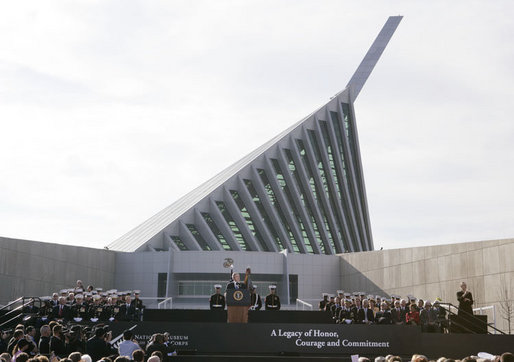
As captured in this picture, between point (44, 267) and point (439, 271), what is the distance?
2075 cm

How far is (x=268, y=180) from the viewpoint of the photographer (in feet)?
179

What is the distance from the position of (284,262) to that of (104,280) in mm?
12034

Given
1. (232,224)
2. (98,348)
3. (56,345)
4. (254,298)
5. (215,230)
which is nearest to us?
(56,345)

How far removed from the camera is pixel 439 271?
1289 inches

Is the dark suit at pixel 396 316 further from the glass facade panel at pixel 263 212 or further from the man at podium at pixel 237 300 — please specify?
the glass facade panel at pixel 263 212

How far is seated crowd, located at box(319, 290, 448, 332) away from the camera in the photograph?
23.1 m

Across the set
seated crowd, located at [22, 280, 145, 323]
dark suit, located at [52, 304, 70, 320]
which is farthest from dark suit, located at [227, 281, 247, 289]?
dark suit, located at [52, 304, 70, 320]

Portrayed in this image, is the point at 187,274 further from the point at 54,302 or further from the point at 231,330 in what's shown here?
the point at 231,330

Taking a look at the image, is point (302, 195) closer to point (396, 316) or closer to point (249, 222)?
point (249, 222)

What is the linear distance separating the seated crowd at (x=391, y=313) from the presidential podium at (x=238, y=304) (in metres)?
3.56

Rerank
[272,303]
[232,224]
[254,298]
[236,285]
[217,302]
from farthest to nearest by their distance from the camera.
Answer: [232,224], [272,303], [217,302], [254,298], [236,285]

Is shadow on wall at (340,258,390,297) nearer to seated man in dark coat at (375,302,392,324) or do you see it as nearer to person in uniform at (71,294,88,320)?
seated man in dark coat at (375,302,392,324)

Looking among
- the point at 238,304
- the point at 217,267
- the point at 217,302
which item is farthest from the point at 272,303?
the point at 217,267

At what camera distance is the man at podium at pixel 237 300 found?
20.6 metres
